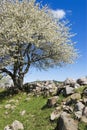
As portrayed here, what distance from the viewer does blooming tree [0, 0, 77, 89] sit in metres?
42.3

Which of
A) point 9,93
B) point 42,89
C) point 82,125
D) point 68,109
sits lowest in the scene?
point 82,125

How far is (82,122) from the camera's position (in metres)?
23.9

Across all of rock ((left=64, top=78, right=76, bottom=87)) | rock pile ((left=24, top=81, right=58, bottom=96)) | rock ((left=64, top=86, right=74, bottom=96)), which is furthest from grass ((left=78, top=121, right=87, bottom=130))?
rock pile ((left=24, top=81, right=58, bottom=96))

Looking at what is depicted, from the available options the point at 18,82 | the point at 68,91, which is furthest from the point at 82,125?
the point at 18,82

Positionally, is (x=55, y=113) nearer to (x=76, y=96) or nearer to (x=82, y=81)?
(x=76, y=96)

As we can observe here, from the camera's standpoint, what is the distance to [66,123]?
23.4 m

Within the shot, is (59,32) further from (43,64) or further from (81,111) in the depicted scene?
(81,111)

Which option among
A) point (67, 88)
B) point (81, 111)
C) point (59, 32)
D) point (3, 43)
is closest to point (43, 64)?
point (59, 32)

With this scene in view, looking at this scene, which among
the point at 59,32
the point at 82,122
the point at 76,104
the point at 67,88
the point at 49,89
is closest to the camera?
the point at 82,122

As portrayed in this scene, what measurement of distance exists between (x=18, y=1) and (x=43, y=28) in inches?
248

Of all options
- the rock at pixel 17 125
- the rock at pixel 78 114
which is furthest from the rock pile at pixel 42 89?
the rock at pixel 78 114

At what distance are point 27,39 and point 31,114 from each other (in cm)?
1441

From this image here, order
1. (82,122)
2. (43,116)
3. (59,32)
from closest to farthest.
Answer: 1. (82,122)
2. (43,116)
3. (59,32)

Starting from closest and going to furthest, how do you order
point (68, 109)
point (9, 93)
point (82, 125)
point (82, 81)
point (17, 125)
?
point (82, 125) → point (68, 109) → point (17, 125) → point (82, 81) → point (9, 93)
